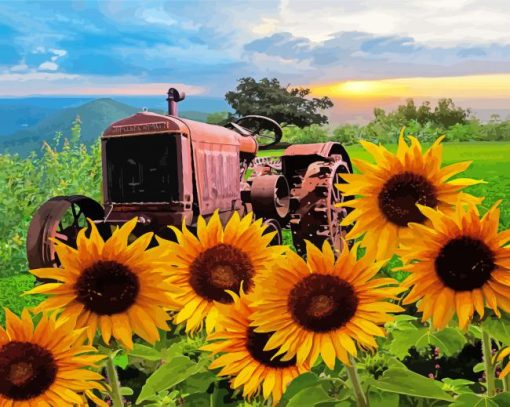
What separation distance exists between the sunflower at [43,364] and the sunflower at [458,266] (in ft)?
1.36

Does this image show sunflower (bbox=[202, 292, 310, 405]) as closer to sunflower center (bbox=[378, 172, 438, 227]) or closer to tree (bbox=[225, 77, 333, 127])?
sunflower center (bbox=[378, 172, 438, 227])

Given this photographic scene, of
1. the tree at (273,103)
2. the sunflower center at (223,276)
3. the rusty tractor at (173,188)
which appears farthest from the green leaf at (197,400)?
the tree at (273,103)

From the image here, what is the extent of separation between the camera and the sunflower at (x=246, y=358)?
938mm

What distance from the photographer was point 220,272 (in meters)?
1.06

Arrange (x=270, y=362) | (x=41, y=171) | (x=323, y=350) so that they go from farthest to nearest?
(x=41, y=171) → (x=270, y=362) → (x=323, y=350)

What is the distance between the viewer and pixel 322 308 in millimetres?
872

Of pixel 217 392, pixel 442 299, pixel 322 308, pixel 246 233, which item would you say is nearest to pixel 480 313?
pixel 442 299

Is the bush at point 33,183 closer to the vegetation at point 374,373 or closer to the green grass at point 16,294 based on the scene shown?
the green grass at point 16,294

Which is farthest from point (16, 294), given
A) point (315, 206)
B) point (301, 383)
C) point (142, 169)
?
point (301, 383)

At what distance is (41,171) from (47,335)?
328 inches

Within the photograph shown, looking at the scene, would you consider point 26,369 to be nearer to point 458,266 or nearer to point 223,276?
point 223,276

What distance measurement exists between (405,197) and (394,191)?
19 millimetres

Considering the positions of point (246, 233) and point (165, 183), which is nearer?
point (246, 233)

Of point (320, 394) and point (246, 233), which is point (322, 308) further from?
point (246, 233)
